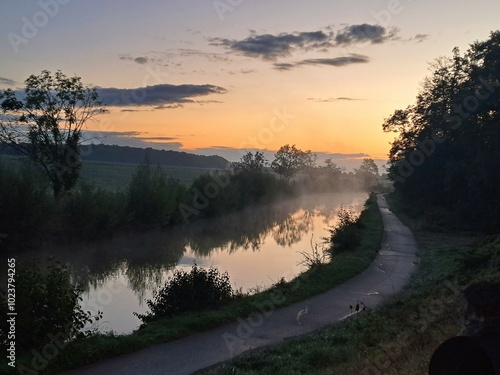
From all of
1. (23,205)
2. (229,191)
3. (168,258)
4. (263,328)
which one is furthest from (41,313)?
(229,191)

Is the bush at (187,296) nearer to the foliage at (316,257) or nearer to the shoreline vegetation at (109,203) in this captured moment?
the foliage at (316,257)

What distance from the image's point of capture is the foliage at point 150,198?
43.0 meters

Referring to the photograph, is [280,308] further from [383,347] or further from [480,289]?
[480,289]

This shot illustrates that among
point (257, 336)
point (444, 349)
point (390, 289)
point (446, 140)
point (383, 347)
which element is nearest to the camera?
point (444, 349)

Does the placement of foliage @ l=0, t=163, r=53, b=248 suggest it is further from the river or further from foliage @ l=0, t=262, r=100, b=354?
foliage @ l=0, t=262, r=100, b=354

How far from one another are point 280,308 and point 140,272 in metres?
11.9

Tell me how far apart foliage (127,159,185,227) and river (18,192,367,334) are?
1331 mm

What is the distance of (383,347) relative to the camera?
372 inches

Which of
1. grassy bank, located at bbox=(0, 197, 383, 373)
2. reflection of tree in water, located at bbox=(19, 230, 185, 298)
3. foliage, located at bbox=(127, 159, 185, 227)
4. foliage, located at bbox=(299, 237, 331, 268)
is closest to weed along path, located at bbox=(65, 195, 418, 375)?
grassy bank, located at bbox=(0, 197, 383, 373)

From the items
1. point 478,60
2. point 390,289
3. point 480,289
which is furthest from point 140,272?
point 478,60

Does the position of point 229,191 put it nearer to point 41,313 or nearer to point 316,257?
point 316,257

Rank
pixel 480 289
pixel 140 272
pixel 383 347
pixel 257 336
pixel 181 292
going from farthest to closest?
pixel 140 272 < pixel 181 292 < pixel 257 336 < pixel 383 347 < pixel 480 289

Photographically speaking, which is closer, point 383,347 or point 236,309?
point 383,347

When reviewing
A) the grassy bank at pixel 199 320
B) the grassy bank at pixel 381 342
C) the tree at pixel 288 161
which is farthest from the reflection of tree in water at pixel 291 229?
the tree at pixel 288 161
